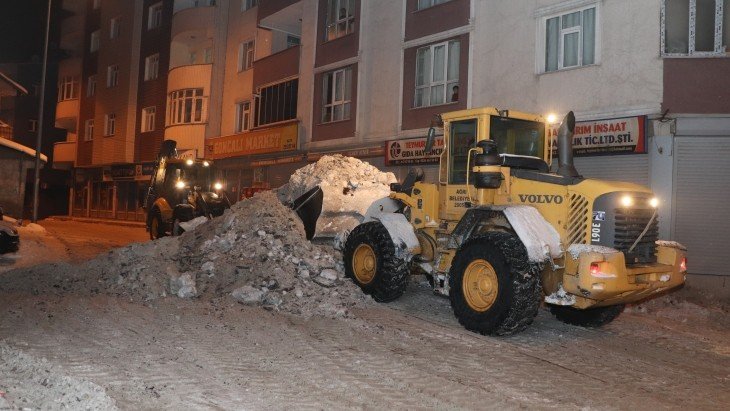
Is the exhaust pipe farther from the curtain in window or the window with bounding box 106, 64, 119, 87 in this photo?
the window with bounding box 106, 64, 119, 87

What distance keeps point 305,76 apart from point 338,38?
7.50 feet

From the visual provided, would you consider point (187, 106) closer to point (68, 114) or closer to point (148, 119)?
point (148, 119)

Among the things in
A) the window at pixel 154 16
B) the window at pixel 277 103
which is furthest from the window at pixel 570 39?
the window at pixel 154 16

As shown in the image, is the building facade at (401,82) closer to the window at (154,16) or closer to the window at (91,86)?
the window at (154,16)

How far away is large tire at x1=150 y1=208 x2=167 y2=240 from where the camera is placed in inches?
683

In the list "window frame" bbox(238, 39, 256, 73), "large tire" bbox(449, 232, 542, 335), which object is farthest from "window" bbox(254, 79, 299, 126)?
"large tire" bbox(449, 232, 542, 335)

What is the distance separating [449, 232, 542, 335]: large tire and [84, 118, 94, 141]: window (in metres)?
36.8

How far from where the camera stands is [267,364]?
5621mm

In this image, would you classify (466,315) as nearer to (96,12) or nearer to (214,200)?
(214,200)

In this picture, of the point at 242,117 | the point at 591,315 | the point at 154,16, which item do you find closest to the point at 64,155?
the point at 154,16

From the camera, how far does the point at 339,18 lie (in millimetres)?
A: 22141

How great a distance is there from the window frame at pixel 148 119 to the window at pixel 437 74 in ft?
64.7

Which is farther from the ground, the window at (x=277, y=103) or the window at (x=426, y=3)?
the window at (x=426, y=3)

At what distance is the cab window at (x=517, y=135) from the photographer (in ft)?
26.3
